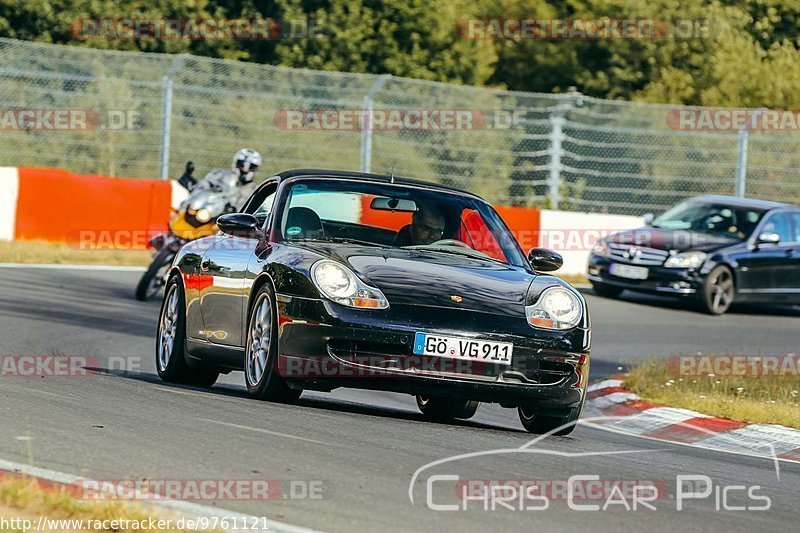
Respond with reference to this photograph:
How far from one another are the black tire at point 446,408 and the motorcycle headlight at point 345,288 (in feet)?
5.10

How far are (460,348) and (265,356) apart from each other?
111 centimetres

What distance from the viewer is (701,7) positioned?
135 feet

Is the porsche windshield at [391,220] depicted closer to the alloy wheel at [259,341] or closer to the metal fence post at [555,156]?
the alloy wheel at [259,341]

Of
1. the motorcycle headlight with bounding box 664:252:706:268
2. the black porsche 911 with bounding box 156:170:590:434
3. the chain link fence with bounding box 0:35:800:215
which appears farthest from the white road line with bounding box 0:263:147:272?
the black porsche 911 with bounding box 156:170:590:434

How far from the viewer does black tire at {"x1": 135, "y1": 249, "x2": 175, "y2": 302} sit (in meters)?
16.1

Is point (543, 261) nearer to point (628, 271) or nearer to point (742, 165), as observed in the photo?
point (628, 271)

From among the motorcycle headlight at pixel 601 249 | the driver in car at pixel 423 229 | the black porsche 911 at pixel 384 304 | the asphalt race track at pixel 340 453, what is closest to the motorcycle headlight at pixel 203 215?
the asphalt race track at pixel 340 453

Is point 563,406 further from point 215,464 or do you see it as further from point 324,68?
point 324,68

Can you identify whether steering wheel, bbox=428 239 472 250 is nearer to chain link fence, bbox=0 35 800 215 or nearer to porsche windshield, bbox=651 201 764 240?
porsche windshield, bbox=651 201 764 240

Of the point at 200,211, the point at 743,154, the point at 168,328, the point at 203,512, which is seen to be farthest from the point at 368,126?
the point at 203,512

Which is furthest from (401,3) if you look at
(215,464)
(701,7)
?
(215,464)

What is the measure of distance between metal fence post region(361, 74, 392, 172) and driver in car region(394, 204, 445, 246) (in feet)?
47.1

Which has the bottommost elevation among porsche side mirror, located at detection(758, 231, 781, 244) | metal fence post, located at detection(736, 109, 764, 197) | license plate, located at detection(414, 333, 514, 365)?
license plate, located at detection(414, 333, 514, 365)

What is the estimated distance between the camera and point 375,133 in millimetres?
24484
